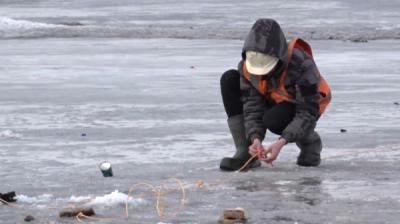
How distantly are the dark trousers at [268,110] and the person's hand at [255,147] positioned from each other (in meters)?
0.17

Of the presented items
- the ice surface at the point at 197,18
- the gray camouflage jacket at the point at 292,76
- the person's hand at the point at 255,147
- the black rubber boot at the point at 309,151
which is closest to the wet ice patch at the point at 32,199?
the person's hand at the point at 255,147

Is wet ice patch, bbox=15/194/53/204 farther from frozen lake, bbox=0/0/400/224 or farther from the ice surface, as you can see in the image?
the ice surface

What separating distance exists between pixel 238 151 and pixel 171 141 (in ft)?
3.87

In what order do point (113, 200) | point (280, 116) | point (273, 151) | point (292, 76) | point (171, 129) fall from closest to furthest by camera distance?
point (113, 200), point (273, 151), point (292, 76), point (280, 116), point (171, 129)

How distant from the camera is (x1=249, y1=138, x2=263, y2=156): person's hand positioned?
5879 mm

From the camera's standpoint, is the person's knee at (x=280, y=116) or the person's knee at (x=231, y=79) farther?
the person's knee at (x=231, y=79)

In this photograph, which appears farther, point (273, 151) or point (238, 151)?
point (238, 151)

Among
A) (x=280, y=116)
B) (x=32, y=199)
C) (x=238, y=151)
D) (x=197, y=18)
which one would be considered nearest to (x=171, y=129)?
(x=238, y=151)

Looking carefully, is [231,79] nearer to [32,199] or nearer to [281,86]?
[281,86]

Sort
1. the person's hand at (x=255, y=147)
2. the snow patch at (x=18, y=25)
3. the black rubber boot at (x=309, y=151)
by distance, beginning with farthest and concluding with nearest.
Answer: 1. the snow patch at (x=18, y=25)
2. the black rubber boot at (x=309, y=151)
3. the person's hand at (x=255, y=147)

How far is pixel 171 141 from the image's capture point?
24.4 ft

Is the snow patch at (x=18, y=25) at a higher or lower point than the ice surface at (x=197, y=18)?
higher

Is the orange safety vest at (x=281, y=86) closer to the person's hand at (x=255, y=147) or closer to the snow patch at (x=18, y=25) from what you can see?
the person's hand at (x=255, y=147)

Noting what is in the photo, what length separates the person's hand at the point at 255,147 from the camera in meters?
5.88
